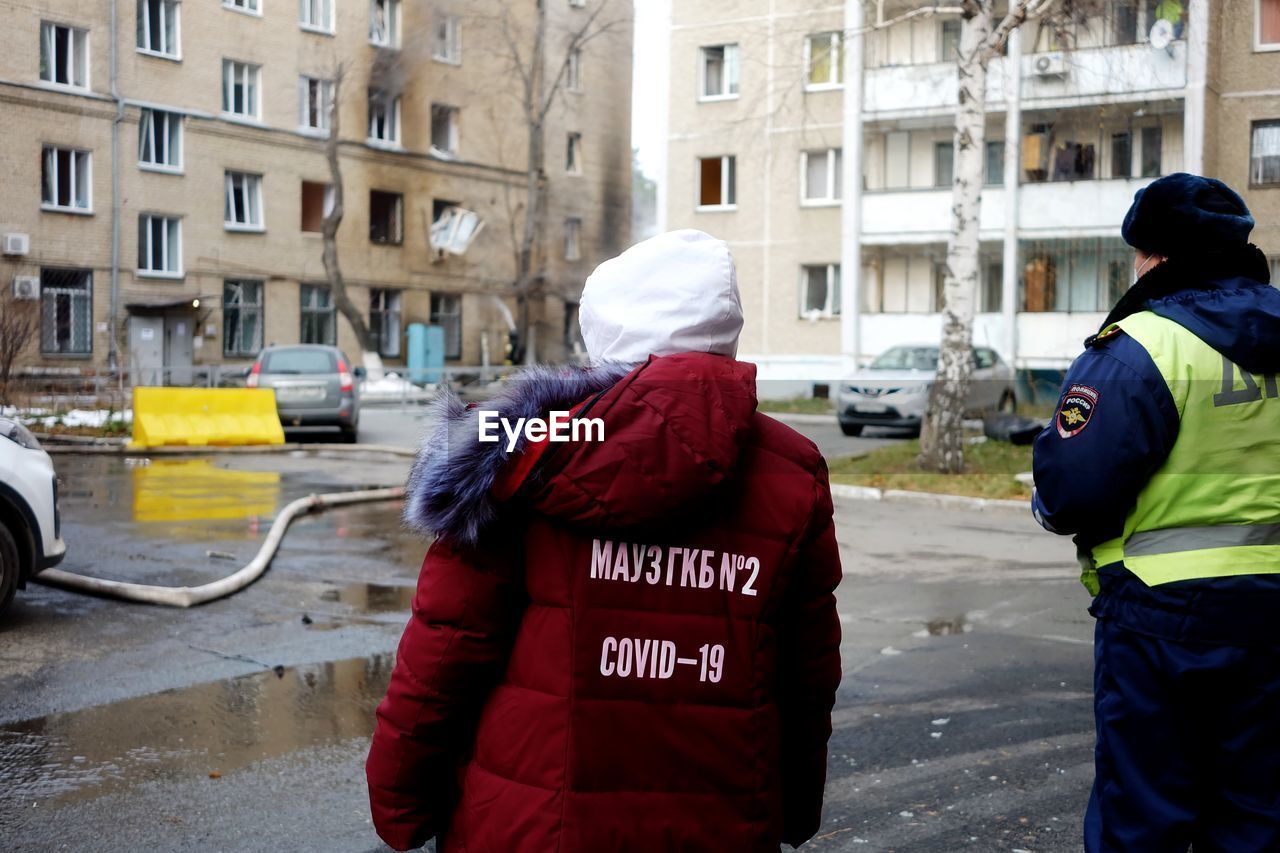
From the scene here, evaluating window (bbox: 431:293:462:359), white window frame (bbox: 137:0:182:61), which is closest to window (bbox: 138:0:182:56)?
white window frame (bbox: 137:0:182:61)

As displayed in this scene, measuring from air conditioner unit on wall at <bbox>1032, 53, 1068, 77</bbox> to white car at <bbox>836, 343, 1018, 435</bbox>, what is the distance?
2.76m

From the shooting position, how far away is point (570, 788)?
189 cm

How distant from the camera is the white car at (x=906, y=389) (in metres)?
11.3

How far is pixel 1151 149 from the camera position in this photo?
8.26 meters

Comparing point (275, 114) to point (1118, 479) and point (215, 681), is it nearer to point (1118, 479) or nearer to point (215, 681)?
point (215, 681)

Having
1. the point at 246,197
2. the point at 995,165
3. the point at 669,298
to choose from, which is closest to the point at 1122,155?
the point at 995,165

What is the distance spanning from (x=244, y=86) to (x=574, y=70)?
65.5 inches

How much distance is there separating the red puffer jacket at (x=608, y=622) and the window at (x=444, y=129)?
454 cm

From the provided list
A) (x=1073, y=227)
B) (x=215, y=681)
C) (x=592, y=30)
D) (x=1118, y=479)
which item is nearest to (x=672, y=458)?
(x=1118, y=479)

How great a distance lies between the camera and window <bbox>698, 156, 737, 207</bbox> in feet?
24.2

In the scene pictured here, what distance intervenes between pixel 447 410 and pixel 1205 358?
1.63m

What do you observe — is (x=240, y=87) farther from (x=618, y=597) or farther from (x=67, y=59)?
(x=618, y=597)

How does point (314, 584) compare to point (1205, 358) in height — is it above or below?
below

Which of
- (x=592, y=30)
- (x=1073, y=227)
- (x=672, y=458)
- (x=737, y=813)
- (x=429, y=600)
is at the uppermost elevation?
(x=592, y=30)
